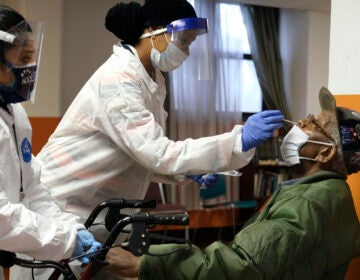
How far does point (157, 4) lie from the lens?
76.2 inches

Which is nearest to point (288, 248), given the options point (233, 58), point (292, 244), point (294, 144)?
point (292, 244)

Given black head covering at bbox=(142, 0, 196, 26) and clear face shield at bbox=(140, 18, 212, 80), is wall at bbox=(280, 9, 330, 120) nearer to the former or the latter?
clear face shield at bbox=(140, 18, 212, 80)

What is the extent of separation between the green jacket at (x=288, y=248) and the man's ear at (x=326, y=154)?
6.7 inches

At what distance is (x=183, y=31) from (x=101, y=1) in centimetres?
357

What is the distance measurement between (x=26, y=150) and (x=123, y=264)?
19.1 inches

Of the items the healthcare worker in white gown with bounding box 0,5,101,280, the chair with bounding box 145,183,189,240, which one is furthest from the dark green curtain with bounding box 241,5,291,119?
the healthcare worker in white gown with bounding box 0,5,101,280

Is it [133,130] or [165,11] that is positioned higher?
[165,11]

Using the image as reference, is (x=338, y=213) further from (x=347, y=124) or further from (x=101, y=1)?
(x=101, y=1)

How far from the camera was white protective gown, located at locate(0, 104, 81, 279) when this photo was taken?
1268 millimetres

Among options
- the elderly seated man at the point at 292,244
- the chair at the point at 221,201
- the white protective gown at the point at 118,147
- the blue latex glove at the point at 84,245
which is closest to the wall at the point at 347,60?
the elderly seated man at the point at 292,244

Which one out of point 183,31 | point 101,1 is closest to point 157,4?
point 183,31

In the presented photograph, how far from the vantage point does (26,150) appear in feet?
5.13

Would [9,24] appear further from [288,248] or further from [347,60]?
[347,60]

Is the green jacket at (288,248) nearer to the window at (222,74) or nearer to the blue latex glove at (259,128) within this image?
the blue latex glove at (259,128)
